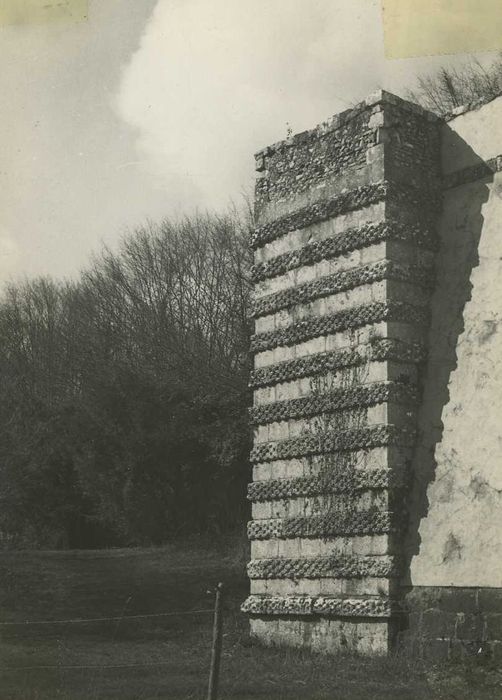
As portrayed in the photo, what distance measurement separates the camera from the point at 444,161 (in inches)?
426

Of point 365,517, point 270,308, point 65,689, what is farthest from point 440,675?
point 270,308

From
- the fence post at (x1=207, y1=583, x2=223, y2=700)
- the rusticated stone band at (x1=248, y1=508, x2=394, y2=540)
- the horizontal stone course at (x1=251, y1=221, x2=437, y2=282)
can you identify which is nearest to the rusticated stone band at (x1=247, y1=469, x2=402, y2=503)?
the rusticated stone band at (x1=248, y1=508, x2=394, y2=540)

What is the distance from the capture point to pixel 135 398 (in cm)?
2275

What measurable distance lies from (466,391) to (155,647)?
5185mm

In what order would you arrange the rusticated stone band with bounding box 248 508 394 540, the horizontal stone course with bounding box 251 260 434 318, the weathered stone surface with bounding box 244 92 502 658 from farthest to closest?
1. the horizontal stone course with bounding box 251 260 434 318
2. the rusticated stone band with bounding box 248 508 394 540
3. the weathered stone surface with bounding box 244 92 502 658

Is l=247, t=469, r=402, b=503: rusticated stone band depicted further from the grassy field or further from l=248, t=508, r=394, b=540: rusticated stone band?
the grassy field

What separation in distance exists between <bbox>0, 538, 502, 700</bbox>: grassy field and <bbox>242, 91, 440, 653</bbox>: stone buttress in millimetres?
690

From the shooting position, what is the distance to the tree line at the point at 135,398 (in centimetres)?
2208

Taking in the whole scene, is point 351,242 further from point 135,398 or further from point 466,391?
point 135,398

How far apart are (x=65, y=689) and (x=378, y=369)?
4400mm

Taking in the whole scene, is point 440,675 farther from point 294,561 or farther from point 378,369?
point 378,369

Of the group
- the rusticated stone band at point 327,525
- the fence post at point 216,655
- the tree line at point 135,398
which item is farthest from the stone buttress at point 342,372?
the tree line at point 135,398

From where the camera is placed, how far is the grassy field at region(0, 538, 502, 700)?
829 cm

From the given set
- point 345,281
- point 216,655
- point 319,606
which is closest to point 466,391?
point 345,281
